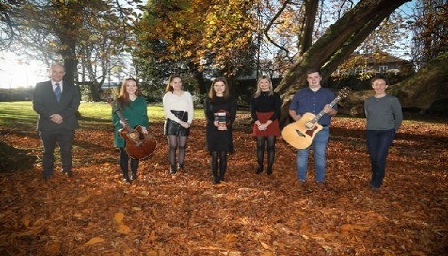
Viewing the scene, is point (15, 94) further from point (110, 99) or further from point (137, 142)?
point (137, 142)

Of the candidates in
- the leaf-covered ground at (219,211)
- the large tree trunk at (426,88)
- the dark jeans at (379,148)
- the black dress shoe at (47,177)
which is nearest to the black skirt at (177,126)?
the leaf-covered ground at (219,211)

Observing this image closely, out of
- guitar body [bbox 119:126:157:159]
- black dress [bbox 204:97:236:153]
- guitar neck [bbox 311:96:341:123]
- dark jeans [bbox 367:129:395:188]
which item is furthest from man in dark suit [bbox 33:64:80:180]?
dark jeans [bbox 367:129:395:188]

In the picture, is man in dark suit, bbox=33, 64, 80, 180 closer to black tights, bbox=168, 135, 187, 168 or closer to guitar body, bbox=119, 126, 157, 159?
guitar body, bbox=119, 126, 157, 159

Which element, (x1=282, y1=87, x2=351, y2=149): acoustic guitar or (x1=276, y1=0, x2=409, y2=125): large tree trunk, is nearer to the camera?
(x1=282, y1=87, x2=351, y2=149): acoustic guitar

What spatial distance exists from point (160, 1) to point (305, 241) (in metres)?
7.07

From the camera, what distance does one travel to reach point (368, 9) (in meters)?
10.8

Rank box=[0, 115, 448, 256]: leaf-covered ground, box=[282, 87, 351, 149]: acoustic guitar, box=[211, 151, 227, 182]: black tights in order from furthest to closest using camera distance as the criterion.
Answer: box=[211, 151, 227, 182]: black tights
box=[282, 87, 351, 149]: acoustic guitar
box=[0, 115, 448, 256]: leaf-covered ground

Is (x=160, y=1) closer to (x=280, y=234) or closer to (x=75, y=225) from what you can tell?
(x=75, y=225)

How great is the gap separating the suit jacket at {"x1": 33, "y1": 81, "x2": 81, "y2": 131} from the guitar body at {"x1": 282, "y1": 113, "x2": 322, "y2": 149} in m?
4.24

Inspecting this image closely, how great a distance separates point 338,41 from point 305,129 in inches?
280

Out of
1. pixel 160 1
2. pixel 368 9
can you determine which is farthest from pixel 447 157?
pixel 160 1

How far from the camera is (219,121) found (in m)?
5.91

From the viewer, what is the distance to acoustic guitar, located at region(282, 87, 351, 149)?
18.6 ft

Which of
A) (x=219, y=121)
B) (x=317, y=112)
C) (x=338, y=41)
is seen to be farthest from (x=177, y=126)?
(x=338, y=41)
